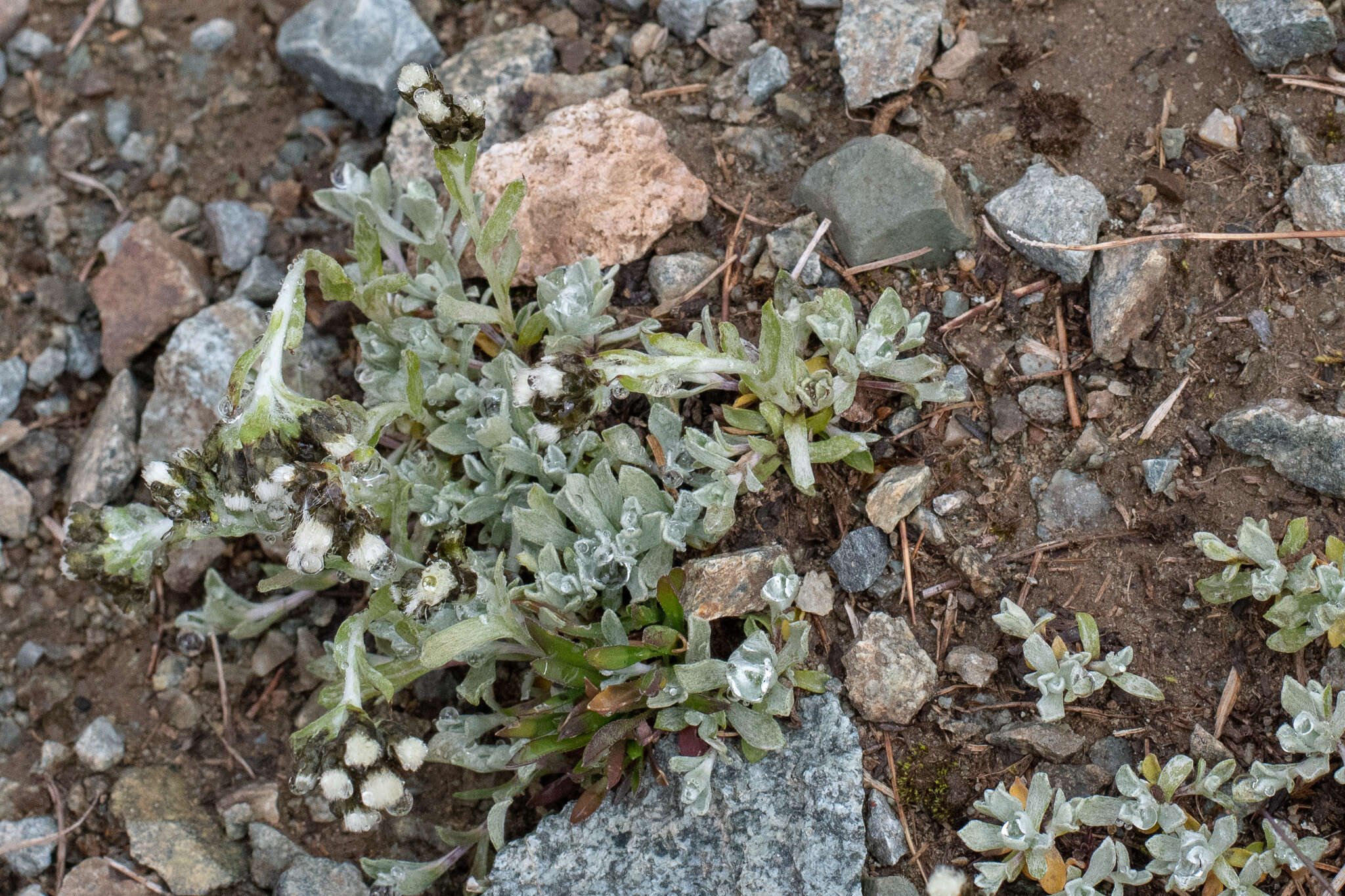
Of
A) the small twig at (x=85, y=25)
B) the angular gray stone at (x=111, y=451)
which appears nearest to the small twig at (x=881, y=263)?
the angular gray stone at (x=111, y=451)

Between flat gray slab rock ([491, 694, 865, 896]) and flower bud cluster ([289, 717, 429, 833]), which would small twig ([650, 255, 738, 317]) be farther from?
flower bud cluster ([289, 717, 429, 833])

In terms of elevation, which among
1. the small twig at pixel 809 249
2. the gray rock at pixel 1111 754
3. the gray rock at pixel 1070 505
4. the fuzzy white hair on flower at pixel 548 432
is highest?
the fuzzy white hair on flower at pixel 548 432

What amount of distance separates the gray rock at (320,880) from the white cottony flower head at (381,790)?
96 centimetres

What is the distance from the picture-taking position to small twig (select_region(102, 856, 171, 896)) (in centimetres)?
325

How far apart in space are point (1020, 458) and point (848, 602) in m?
0.69

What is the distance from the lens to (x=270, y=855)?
10.8ft

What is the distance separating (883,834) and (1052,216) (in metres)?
1.91

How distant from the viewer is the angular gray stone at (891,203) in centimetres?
320

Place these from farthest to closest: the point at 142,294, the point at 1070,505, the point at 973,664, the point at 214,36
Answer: the point at 214,36
the point at 142,294
the point at 1070,505
the point at 973,664

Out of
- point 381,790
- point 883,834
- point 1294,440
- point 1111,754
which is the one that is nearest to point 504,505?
point 381,790

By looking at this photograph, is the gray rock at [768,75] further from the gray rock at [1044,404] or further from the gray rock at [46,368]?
the gray rock at [46,368]

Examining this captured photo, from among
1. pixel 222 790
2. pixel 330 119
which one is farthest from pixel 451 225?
pixel 222 790

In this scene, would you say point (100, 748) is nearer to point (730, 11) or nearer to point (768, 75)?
point (768, 75)

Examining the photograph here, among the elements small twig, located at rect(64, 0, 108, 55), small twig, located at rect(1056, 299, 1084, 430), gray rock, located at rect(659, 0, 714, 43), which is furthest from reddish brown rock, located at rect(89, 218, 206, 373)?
small twig, located at rect(1056, 299, 1084, 430)
